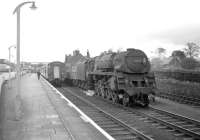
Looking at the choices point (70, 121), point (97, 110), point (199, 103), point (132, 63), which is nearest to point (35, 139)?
point (70, 121)

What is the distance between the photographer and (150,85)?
15.1m

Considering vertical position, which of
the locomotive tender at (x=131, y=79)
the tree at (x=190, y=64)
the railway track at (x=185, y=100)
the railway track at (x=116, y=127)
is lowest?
the railway track at (x=116, y=127)

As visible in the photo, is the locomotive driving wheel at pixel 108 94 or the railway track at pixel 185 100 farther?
the locomotive driving wheel at pixel 108 94

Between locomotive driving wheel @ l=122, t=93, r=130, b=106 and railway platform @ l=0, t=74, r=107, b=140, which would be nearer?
railway platform @ l=0, t=74, r=107, b=140

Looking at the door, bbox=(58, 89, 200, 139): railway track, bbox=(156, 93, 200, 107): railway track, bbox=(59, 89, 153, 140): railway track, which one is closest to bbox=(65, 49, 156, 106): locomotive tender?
bbox=(58, 89, 200, 139): railway track

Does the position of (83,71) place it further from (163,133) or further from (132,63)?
(163,133)

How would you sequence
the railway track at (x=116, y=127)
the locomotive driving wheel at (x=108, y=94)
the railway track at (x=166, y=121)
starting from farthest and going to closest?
the locomotive driving wheel at (x=108, y=94), the railway track at (x=166, y=121), the railway track at (x=116, y=127)

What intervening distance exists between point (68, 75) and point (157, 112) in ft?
75.9

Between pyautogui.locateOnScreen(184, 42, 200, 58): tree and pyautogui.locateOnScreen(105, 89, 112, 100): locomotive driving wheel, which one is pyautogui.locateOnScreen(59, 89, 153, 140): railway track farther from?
pyautogui.locateOnScreen(184, 42, 200, 58): tree

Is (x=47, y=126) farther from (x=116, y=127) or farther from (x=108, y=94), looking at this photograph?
(x=108, y=94)

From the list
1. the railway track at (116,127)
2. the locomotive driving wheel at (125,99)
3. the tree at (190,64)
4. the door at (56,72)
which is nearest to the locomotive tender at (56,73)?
the door at (56,72)

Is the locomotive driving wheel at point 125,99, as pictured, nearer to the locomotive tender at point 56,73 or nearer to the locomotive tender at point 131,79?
the locomotive tender at point 131,79

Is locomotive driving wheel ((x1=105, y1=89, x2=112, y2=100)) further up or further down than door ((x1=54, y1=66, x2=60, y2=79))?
further down

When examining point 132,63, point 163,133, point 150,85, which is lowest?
point 163,133
